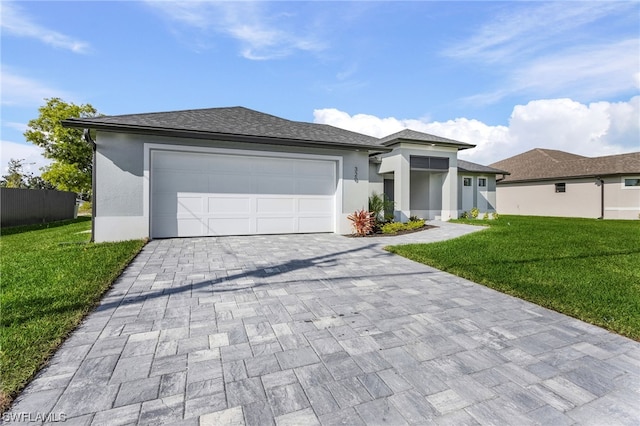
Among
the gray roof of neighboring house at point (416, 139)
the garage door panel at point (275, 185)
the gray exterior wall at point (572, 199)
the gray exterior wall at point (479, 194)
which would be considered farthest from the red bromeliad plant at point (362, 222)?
the gray exterior wall at point (572, 199)

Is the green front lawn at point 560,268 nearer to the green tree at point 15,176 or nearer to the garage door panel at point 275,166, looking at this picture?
the garage door panel at point 275,166

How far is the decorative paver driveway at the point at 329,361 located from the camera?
5.49ft

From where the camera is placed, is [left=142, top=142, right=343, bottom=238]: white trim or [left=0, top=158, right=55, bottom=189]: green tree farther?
[left=0, top=158, right=55, bottom=189]: green tree

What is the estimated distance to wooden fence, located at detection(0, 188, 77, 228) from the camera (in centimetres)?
1173

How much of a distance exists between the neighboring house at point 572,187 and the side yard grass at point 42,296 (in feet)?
79.0

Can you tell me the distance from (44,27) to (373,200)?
31.3ft

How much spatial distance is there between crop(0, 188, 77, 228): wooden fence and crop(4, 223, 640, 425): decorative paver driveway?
12768 mm

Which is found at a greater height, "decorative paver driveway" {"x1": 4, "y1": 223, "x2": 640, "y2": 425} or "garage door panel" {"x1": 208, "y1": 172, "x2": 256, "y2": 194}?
"garage door panel" {"x1": 208, "y1": 172, "x2": 256, "y2": 194}

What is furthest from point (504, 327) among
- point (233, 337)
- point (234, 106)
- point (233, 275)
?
point (234, 106)

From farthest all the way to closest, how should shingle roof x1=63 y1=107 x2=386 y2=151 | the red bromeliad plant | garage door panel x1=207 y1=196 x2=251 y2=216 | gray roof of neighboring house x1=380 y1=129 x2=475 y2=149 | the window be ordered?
the window < gray roof of neighboring house x1=380 y1=129 x2=475 y2=149 < the red bromeliad plant < garage door panel x1=207 y1=196 x2=251 y2=216 < shingle roof x1=63 y1=107 x2=386 y2=151

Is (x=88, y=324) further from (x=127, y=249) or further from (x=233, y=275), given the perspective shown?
(x=127, y=249)

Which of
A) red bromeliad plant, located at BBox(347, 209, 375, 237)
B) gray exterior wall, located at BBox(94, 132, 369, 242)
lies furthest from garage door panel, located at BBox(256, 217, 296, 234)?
gray exterior wall, located at BBox(94, 132, 369, 242)

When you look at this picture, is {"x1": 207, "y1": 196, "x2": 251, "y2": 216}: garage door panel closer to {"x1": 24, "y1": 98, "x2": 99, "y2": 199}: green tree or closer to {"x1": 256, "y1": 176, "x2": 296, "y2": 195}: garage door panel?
{"x1": 256, "y1": 176, "x2": 296, "y2": 195}: garage door panel

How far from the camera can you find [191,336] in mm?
2588
